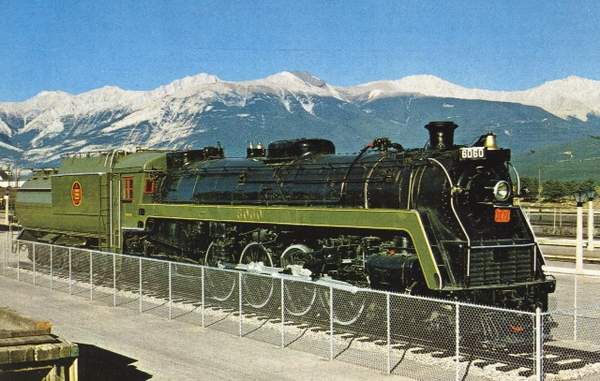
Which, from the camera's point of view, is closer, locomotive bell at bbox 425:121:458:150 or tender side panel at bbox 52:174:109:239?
locomotive bell at bbox 425:121:458:150

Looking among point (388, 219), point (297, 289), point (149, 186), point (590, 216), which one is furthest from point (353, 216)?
point (590, 216)

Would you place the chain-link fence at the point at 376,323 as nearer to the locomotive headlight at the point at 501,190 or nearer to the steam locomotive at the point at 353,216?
the steam locomotive at the point at 353,216

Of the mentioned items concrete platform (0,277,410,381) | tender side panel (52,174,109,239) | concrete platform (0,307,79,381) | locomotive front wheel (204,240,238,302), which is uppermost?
tender side panel (52,174,109,239)

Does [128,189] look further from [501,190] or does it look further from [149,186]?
[501,190]

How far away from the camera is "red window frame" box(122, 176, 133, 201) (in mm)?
22969

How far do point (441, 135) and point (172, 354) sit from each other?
7.05m

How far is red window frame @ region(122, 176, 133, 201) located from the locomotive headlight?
13.1 meters

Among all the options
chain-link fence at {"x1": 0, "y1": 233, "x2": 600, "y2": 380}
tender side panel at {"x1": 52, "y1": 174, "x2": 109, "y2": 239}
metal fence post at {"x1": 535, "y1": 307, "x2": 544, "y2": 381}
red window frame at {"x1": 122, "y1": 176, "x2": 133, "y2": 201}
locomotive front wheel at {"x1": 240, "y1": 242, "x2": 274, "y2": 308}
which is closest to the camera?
metal fence post at {"x1": 535, "y1": 307, "x2": 544, "y2": 381}

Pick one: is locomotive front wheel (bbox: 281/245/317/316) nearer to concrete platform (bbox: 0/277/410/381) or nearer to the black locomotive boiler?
the black locomotive boiler

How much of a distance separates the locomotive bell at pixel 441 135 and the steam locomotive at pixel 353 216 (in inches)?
1.0

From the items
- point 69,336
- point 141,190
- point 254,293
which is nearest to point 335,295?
point 254,293

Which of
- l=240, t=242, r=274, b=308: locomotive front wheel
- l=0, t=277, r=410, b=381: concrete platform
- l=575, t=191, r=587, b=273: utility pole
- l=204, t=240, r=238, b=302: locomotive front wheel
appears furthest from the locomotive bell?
l=575, t=191, r=587, b=273: utility pole

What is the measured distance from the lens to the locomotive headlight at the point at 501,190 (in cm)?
1375

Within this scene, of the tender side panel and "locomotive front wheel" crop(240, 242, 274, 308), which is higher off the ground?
the tender side panel
